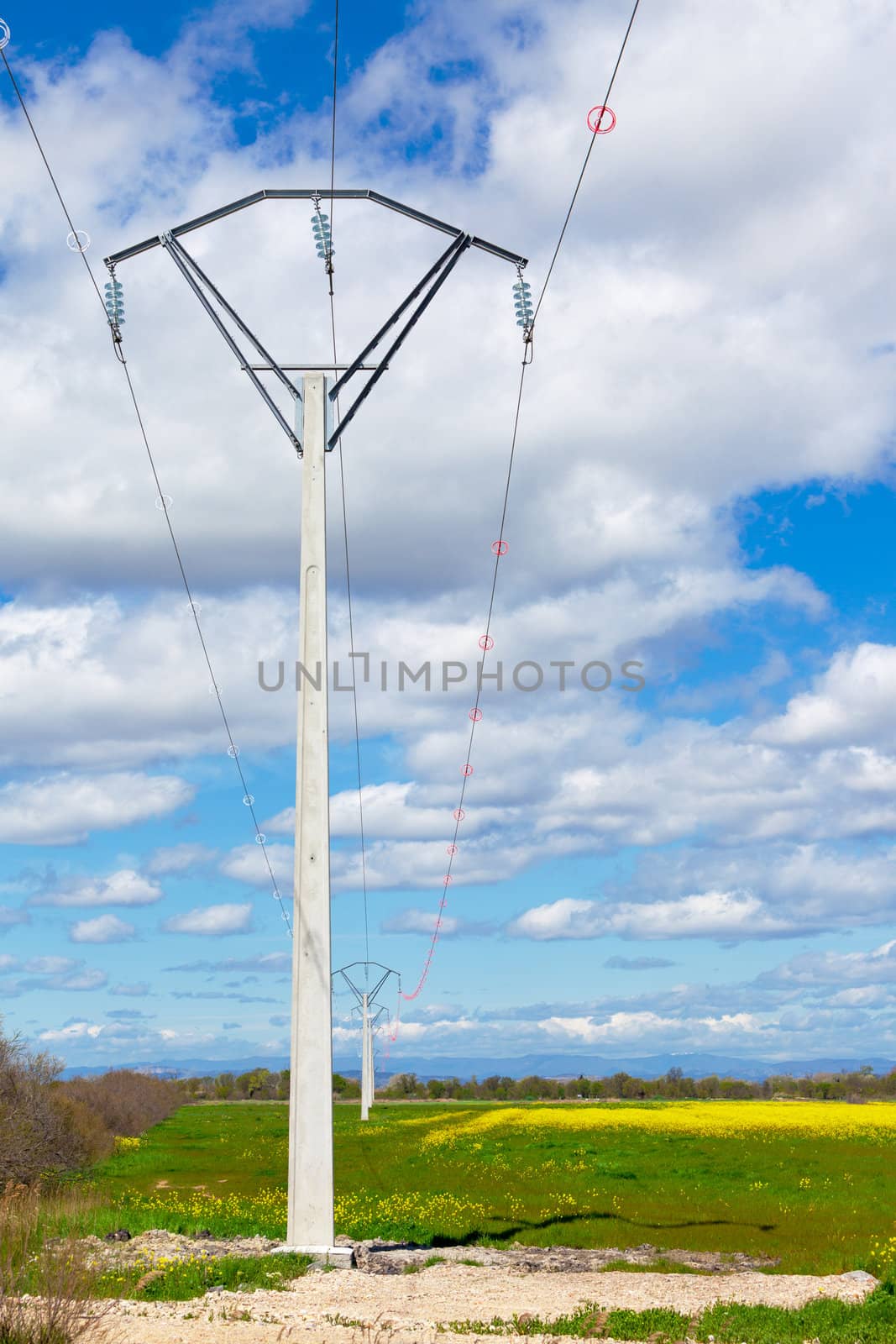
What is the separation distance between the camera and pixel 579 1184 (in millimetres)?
34062

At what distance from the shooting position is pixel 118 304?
20719 mm

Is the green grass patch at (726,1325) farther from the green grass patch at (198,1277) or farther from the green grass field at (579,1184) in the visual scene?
the green grass patch at (198,1277)

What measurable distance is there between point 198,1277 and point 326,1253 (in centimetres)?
209

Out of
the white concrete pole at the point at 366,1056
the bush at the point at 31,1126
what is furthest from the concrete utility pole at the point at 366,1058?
the bush at the point at 31,1126

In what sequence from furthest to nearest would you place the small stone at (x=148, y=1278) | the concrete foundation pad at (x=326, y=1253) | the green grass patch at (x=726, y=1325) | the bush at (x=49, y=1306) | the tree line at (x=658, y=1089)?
the tree line at (x=658, y=1089), the concrete foundation pad at (x=326, y=1253), the small stone at (x=148, y=1278), the green grass patch at (x=726, y=1325), the bush at (x=49, y=1306)

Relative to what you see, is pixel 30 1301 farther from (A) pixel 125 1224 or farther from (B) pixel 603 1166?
(B) pixel 603 1166

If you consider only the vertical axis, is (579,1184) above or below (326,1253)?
below

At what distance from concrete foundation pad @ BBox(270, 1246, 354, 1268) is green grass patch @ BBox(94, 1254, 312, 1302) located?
0.38 feet

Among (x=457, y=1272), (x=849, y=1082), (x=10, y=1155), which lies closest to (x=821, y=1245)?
(x=457, y=1272)

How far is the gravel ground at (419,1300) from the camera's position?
1341 centimetres

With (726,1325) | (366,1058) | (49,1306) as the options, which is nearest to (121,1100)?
(366,1058)

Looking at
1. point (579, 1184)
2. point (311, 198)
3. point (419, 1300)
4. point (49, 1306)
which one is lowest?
point (579, 1184)

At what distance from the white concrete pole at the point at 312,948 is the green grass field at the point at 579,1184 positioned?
500 centimetres

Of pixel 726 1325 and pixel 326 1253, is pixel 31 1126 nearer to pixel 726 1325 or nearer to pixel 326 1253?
pixel 326 1253
